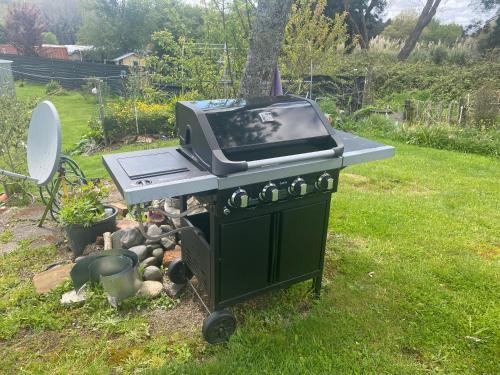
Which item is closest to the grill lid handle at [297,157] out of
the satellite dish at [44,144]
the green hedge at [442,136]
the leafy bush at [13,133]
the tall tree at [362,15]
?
the satellite dish at [44,144]

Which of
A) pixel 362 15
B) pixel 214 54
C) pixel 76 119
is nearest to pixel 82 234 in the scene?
pixel 214 54

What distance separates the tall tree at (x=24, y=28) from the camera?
836 inches

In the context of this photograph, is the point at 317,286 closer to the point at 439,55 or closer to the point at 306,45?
the point at 306,45

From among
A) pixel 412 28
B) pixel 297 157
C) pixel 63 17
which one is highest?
pixel 63 17

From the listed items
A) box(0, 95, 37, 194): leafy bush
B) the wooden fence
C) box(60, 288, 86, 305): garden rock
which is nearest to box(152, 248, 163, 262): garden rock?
box(60, 288, 86, 305): garden rock

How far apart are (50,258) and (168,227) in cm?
102

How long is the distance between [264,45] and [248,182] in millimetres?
1362

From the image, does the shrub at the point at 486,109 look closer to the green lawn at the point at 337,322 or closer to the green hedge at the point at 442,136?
the green hedge at the point at 442,136

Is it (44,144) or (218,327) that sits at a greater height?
(44,144)

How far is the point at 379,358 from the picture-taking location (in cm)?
203

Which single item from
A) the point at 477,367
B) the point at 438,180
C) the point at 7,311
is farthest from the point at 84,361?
the point at 438,180

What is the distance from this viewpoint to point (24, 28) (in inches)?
838

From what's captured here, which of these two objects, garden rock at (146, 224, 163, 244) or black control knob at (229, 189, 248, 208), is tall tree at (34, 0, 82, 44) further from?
black control knob at (229, 189, 248, 208)

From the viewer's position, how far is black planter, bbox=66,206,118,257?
9.97 ft
